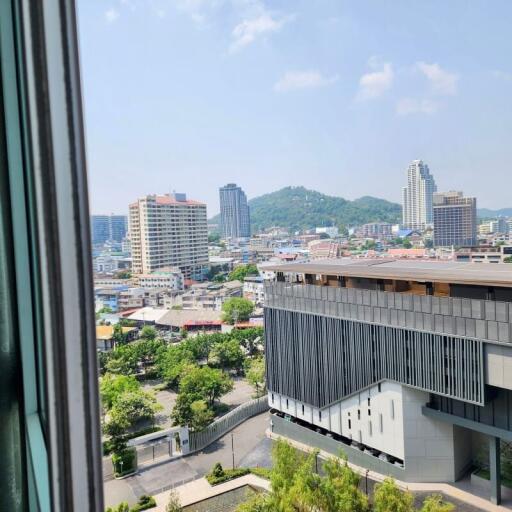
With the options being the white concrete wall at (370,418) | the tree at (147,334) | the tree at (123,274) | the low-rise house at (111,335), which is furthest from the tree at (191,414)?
the tree at (123,274)

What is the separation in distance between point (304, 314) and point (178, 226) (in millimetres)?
12328

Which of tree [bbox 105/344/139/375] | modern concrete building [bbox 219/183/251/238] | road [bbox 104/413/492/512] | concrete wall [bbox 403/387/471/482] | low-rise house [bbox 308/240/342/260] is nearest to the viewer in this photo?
concrete wall [bbox 403/387/471/482]

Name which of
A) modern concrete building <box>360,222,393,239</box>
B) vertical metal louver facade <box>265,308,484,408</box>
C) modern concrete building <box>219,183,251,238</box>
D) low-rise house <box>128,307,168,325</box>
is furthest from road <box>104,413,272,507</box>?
modern concrete building <box>219,183,251,238</box>

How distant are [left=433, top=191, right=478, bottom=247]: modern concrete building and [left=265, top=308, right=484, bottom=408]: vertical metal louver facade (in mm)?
19312

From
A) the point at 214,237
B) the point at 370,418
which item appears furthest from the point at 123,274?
the point at 214,237

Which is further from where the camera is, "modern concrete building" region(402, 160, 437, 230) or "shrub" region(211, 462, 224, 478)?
"modern concrete building" region(402, 160, 437, 230)

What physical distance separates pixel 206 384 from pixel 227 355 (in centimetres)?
174

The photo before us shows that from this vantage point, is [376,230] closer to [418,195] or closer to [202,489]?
[418,195]

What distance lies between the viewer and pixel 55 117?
0.25m

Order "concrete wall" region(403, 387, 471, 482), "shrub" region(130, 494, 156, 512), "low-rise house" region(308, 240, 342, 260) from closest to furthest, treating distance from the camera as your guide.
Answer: "concrete wall" region(403, 387, 471, 482) → "shrub" region(130, 494, 156, 512) → "low-rise house" region(308, 240, 342, 260)

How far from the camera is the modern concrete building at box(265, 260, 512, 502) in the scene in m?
3.36

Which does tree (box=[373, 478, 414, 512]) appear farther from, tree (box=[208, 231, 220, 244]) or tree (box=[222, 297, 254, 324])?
tree (box=[208, 231, 220, 244])

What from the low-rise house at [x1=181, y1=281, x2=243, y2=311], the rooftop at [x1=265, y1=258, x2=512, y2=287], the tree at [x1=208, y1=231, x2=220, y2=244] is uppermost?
the tree at [x1=208, y1=231, x2=220, y2=244]

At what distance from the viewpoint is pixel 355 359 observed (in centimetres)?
416
